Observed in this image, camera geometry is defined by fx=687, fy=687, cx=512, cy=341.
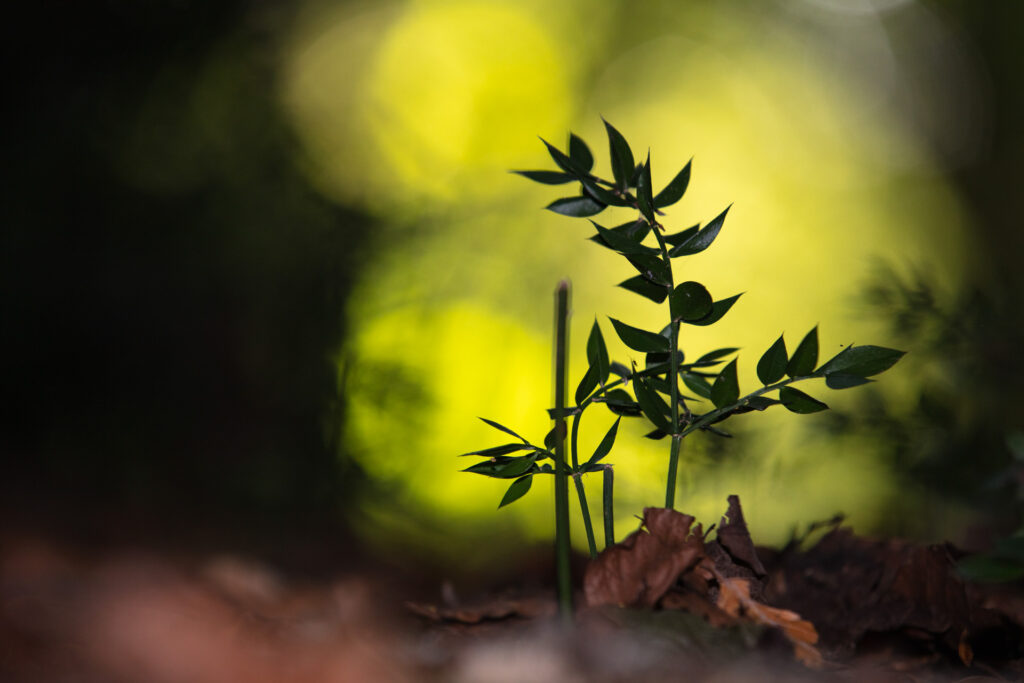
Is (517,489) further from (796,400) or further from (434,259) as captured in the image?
(434,259)

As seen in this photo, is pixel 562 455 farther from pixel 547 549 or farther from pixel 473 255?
pixel 473 255

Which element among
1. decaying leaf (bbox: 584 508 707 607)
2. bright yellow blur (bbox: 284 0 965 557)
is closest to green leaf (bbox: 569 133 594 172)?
decaying leaf (bbox: 584 508 707 607)

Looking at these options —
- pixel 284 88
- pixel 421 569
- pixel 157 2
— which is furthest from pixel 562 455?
pixel 157 2

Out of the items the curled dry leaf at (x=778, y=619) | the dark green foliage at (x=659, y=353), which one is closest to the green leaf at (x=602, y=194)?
the dark green foliage at (x=659, y=353)

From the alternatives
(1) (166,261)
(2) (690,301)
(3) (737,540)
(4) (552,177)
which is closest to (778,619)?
(3) (737,540)

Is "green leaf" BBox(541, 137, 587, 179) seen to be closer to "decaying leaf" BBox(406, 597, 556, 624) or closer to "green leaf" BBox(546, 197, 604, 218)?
"green leaf" BBox(546, 197, 604, 218)

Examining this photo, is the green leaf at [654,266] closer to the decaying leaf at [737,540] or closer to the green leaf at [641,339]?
the green leaf at [641,339]

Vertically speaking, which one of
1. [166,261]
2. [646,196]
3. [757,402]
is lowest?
[757,402]
